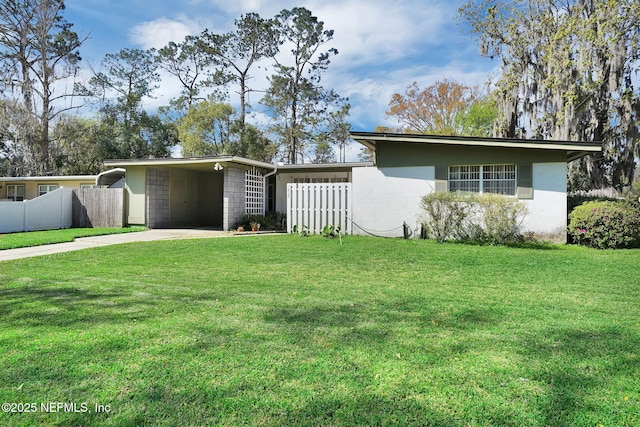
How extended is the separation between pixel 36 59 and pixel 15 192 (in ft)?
35.1

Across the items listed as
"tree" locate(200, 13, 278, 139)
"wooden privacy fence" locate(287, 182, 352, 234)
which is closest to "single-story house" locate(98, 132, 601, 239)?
"wooden privacy fence" locate(287, 182, 352, 234)

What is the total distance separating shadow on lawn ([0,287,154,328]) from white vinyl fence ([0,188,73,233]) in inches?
442

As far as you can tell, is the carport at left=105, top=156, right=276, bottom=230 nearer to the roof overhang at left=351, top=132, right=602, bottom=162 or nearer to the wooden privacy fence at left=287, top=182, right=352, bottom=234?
the wooden privacy fence at left=287, top=182, right=352, bottom=234

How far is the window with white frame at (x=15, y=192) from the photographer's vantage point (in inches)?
782

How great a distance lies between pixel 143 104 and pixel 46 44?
7.05m

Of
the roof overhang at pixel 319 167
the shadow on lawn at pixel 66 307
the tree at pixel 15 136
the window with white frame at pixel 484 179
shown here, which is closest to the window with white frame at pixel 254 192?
the roof overhang at pixel 319 167

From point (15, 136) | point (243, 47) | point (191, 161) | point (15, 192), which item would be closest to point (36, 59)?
point (15, 136)

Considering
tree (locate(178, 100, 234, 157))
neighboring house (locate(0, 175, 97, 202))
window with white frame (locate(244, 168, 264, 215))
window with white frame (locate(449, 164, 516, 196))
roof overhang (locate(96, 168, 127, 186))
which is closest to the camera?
window with white frame (locate(449, 164, 516, 196))

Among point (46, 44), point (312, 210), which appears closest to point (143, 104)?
point (46, 44)

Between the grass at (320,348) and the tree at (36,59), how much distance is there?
24824 millimetres

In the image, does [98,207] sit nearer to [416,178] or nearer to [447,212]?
[416,178]

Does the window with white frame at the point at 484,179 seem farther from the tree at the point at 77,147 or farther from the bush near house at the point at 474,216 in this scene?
the tree at the point at 77,147

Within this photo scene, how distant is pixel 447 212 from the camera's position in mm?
10531

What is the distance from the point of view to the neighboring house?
60.3 ft
